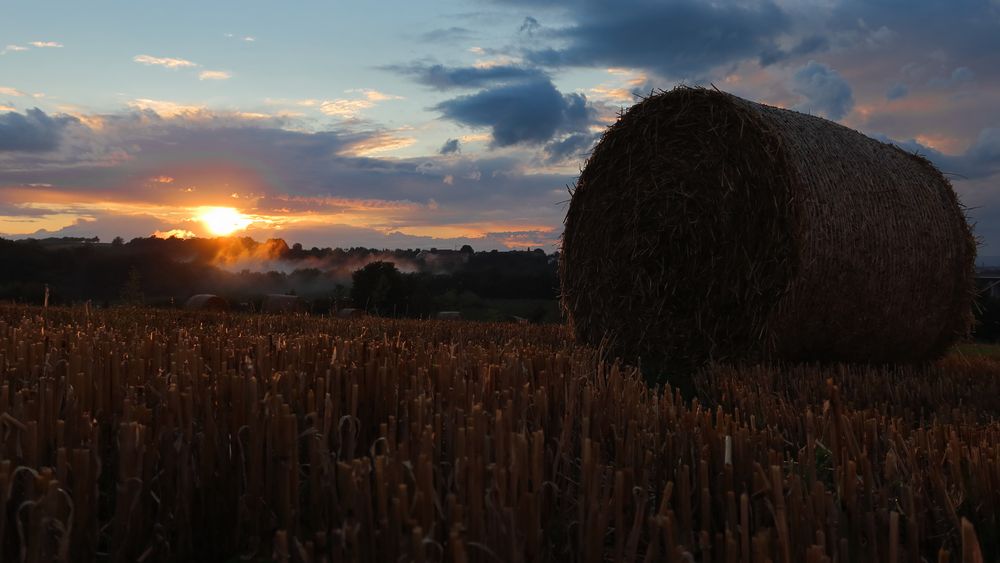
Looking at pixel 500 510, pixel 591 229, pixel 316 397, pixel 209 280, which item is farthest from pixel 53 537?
pixel 209 280

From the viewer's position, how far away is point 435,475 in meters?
2.74

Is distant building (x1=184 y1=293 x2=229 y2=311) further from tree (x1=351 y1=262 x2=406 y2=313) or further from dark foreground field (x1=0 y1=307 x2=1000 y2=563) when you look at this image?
dark foreground field (x1=0 y1=307 x2=1000 y2=563)

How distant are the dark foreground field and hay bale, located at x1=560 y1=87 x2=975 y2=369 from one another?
3520 millimetres

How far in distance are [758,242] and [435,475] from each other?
18.7 feet

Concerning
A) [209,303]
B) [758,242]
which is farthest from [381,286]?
[758,242]

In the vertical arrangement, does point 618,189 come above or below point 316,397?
above

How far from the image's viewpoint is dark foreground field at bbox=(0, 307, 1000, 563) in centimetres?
232

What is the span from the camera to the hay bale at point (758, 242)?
7.48 m

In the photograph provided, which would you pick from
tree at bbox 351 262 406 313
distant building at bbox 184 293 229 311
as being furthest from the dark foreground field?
tree at bbox 351 262 406 313

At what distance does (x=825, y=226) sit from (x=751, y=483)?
499cm

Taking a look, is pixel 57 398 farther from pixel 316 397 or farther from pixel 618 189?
pixel 618 189

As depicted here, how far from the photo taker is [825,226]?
7.43m

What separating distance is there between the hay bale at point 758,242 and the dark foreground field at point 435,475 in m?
3.52

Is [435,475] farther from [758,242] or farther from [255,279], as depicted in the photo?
[255,279]
